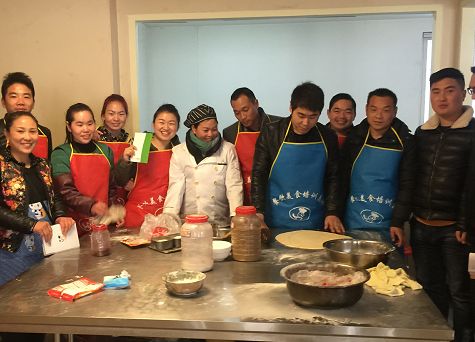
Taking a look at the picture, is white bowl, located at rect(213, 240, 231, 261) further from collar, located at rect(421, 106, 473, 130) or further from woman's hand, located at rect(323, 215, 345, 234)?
collar, located at rect(421, 106, 473, 130)

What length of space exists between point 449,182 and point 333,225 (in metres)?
0.67

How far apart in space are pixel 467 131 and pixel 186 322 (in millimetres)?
1808

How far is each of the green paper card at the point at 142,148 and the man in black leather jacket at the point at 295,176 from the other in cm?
62

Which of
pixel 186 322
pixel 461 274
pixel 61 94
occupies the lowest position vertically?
pixel 461 274

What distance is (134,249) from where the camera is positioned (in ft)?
6.88

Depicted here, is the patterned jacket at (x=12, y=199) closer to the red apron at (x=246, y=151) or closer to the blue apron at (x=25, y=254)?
the blue apron at (x=25, y=254)

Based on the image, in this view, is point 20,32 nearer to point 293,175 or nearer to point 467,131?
point 293,175

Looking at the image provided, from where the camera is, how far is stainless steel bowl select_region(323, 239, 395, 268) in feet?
5.75

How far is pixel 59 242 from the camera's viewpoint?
2084 mm

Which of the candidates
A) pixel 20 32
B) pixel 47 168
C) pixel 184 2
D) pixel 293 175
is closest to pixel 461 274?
pixel 293 175

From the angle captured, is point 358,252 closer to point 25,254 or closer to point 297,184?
point 297,184

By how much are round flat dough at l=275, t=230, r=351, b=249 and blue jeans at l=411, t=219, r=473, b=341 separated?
25.1 inches

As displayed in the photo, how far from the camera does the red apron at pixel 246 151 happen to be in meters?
3.00

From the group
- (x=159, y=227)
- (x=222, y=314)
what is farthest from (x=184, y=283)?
(x=159, y=227)
